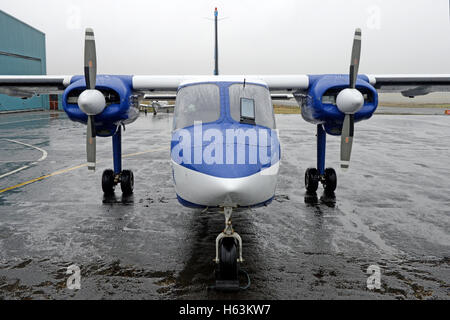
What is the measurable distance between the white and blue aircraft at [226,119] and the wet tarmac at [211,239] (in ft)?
1.89

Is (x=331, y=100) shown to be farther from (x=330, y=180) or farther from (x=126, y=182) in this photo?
(x=126, y=182)

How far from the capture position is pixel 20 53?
154 ft

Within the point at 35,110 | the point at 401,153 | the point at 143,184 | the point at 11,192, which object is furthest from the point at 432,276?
the point at 35,110

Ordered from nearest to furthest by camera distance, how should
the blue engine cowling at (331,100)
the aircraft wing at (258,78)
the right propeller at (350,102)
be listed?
the right propeller at (350,102), the blue engine cowling at (331,100), the aircraft wing at (258,78)

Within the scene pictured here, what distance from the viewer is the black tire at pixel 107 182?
9039mm

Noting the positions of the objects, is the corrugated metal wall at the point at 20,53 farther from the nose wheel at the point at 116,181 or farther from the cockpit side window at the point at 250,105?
the cockpit side window at the point at 250,105

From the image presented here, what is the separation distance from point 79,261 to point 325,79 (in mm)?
6200

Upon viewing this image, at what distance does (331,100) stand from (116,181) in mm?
5975

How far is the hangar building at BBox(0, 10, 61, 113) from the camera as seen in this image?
4300 cm

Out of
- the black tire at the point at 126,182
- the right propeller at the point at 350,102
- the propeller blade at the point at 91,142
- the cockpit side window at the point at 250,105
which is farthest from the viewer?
the black tire at the point at 126,182

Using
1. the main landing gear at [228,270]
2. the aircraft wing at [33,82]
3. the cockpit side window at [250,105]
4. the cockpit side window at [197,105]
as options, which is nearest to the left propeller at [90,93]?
the cockpit side window at [197,105]

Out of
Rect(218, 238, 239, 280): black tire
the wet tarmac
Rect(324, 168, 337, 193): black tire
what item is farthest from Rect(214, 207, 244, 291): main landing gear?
Rect(324, 168, 337, 193): black tire

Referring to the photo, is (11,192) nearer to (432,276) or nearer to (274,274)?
(274,274)

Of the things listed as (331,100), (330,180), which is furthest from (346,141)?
(330,180)
